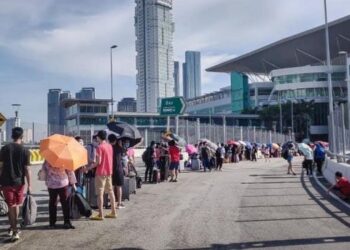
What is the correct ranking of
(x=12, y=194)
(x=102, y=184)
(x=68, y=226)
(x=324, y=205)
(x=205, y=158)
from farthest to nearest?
(x=205, y=158), (x=324, y=205), (x=102, y=184), (x=68, y=226), (x=12, y=194)

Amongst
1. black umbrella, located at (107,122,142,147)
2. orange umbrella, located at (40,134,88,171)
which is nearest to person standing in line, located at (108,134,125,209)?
orange umbrella, located at (40,134,88,171)

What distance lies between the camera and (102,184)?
10656 mm

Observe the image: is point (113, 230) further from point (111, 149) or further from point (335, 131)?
point (335, 131)

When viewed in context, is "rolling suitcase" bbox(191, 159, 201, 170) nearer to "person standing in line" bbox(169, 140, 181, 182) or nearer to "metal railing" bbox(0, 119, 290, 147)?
"metal railing" bbox(0, 119, 290, 147)

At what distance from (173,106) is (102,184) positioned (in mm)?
23251

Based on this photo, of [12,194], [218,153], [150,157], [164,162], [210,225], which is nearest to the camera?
[12,194]

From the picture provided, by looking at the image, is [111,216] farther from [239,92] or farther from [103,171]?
[239,92]

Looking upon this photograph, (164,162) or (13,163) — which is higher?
(13,163)

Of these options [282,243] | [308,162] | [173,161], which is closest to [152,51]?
[308,162]

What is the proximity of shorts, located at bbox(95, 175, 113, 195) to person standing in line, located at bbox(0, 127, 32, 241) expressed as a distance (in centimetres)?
213

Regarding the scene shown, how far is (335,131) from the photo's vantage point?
23.3 meters

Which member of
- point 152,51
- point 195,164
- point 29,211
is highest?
point 152,51

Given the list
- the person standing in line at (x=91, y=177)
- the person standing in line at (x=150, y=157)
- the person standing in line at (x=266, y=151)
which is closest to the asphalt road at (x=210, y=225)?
the person standing in line at (x=91, y=177)

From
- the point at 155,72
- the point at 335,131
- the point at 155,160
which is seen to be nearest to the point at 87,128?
the point at 155,160
